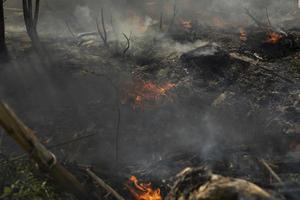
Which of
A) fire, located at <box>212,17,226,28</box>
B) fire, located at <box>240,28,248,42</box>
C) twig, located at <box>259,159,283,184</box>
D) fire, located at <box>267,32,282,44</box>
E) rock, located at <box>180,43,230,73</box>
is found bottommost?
twig, located at <box>259,159,283,184</box>

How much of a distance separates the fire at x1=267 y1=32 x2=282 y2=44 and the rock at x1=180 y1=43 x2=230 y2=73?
5.19 ft

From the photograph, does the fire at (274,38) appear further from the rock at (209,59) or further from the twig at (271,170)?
the twig at (271,170)

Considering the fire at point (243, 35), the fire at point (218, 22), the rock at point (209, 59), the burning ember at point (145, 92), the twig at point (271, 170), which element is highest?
the fire at point (243, 35)

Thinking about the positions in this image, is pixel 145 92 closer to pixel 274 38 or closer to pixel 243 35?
pixel 274 38

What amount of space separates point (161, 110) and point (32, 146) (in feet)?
14.6

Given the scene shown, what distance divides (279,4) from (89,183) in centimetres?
1201

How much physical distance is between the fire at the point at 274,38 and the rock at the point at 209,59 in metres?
1.58

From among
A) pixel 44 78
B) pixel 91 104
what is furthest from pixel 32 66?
pixel 91 104

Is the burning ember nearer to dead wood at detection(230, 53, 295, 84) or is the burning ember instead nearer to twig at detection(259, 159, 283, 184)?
dead wood at detection(230, 53, 295, 84)

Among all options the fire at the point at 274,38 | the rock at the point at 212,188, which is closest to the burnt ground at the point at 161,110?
the fire at the point at 274,38

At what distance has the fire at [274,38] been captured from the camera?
1007 cm

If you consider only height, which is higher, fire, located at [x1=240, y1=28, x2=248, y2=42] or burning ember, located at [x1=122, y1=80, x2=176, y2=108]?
fire, located at [x1=240, y1=28, x2=248, y2=42]

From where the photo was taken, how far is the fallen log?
3.66 m

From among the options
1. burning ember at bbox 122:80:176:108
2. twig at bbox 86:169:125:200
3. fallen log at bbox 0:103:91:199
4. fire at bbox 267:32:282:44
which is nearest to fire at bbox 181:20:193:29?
fire at bbox 267:32:282:44
